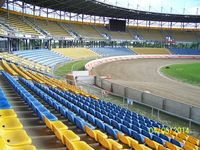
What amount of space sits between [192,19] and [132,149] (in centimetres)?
7979

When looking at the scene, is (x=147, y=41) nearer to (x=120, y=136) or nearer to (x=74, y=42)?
(x=74, y=42)

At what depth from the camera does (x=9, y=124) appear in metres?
7.24

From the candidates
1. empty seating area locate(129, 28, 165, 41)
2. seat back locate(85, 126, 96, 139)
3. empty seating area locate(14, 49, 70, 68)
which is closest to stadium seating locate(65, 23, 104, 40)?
empty seating area locate(129, 28, 165, 41)

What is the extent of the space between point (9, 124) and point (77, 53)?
181 feet

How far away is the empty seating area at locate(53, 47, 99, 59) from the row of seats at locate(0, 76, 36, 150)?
157 ft

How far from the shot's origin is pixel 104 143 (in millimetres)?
7742

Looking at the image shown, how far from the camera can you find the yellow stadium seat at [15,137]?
5988 millimetres

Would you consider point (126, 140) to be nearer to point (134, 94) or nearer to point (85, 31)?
point (134, 94)

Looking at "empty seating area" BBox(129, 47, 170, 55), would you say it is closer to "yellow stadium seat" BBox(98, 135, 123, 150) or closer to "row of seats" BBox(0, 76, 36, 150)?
"yellow stadium seat" BBox(98, 135, 123, 150)

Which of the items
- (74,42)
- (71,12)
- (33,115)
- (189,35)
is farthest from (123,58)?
(33,115)

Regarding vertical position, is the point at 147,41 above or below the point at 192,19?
below

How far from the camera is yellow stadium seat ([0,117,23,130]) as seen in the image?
700 centimetres

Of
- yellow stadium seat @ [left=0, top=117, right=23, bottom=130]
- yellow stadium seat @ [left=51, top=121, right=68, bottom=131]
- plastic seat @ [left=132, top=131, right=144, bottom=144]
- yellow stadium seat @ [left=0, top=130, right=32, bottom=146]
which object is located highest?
yellow stadium seat @ [left=0, top=117, right=23, bottom=130]

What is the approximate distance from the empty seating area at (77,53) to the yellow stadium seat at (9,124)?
158 ft
